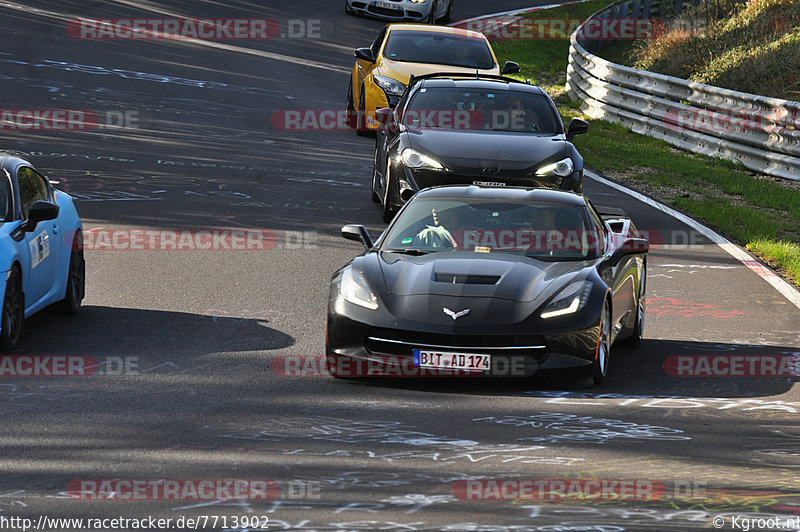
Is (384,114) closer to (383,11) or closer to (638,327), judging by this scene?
(638,327)

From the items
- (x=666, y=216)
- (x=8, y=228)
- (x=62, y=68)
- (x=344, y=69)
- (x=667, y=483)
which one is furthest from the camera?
(x=344, y=69)

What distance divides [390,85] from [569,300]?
40.1 feet

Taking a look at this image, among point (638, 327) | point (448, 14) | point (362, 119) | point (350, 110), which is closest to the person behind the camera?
point (638, 327)

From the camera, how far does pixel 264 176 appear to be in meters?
18.5

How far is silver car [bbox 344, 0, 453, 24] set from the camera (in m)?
35.4

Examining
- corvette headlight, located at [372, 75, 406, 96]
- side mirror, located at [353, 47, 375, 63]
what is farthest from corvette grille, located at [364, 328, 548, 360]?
side mirror, located at [353, 47, 375, 63]

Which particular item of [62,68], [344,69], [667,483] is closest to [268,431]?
[667,483]

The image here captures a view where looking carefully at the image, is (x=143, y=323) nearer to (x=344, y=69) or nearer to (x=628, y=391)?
(x=628, y=391)

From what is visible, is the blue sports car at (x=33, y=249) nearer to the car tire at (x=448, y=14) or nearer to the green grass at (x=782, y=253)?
the green grass at (x=782, y=253)

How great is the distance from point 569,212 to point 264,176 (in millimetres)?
8678

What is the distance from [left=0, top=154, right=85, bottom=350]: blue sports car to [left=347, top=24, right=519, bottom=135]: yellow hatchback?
9840 millimetres

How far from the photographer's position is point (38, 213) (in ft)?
33.4

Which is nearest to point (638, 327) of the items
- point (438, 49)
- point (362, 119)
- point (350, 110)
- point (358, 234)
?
point (358, 234)

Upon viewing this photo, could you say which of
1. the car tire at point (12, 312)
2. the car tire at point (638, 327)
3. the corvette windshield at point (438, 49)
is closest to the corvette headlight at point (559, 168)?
the car tire at point (638, 327)
